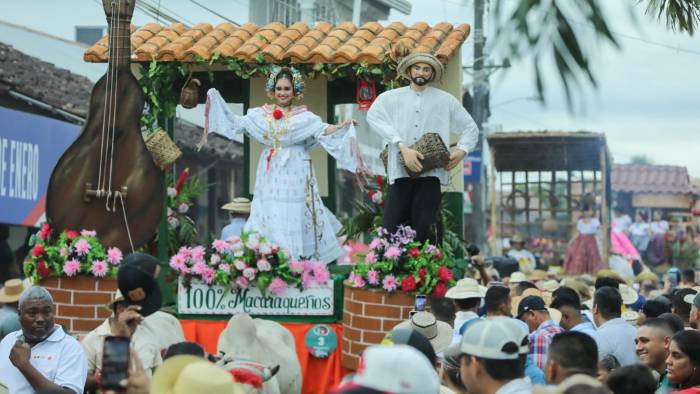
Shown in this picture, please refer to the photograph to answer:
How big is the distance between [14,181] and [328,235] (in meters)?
9.65

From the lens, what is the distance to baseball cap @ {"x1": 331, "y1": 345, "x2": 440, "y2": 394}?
4.28 m

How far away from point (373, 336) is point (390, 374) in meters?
6.69

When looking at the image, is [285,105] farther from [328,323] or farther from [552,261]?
[552,261]

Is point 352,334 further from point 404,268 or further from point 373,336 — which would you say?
point 404,268

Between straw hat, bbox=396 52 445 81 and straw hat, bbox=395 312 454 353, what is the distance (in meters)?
2.99

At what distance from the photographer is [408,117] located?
11242mm

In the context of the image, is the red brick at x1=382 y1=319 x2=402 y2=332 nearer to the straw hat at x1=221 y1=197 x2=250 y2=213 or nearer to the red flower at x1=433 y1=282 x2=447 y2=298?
the red flower at x1=433 y1=282 x2=447 y2=298

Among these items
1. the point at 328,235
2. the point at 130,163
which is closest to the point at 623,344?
the point at 328,235

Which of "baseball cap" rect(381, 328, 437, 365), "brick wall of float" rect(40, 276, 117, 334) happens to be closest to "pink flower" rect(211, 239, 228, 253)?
"brick wall of float" rect(40, 276, 117, 334)

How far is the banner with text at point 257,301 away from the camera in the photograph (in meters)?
11.4

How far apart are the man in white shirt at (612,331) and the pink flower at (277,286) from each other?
307 cm

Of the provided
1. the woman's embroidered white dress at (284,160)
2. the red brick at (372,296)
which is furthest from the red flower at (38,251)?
the red brick at (372,296)

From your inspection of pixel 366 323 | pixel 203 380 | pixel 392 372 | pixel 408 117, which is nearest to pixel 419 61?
pixel 408 117

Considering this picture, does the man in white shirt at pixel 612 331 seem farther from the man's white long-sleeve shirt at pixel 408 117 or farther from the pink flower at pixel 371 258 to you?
the man's white long-sleeve shirt at pixel 408 117
